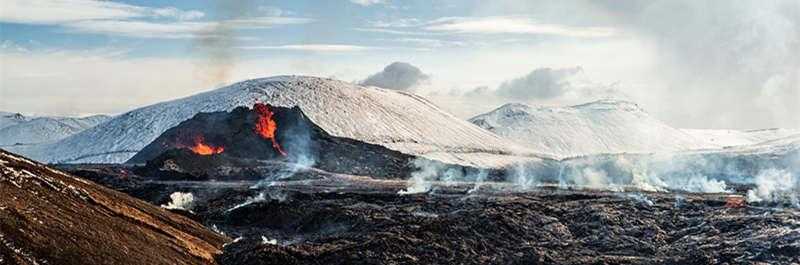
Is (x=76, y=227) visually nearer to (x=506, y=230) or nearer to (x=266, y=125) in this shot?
(x=506, y=230)

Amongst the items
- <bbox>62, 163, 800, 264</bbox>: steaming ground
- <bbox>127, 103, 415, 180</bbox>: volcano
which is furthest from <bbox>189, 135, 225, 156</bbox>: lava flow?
<bbox>62, 163, 800, 264</bbox>: steaming ground

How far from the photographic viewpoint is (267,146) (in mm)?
170000

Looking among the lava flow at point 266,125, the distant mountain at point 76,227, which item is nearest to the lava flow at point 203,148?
the lava flow at point 266,125

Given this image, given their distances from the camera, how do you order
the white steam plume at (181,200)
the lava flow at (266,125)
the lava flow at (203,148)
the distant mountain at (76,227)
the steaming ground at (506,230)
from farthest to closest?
1. the lava flow at (266,125)
2. the lava flow at (203,148)
3. the white steam plume at (181,200)
4. the steaming ground at (506,230)
5. the distant mountain at (76,227)

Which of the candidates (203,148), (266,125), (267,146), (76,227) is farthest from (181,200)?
(266,125)

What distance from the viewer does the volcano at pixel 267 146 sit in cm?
15525

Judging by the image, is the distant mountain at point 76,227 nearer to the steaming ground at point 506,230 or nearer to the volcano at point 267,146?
the steaming ground at point 506,230

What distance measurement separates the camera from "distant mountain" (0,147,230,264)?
117 feet

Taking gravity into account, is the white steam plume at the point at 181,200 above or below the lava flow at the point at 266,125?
below

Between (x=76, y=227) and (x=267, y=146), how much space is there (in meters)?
131

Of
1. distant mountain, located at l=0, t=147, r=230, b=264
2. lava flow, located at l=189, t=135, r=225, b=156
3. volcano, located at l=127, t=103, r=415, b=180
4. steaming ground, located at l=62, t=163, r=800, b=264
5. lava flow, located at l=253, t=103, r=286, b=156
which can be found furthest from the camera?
lava flow, located at l=253, t=103, r=286, b=156

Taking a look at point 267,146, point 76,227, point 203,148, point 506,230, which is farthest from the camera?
point 267,146

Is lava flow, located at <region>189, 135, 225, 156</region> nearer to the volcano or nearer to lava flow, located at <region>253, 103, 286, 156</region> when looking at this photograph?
the volcano

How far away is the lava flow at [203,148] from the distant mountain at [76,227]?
4605 inches
